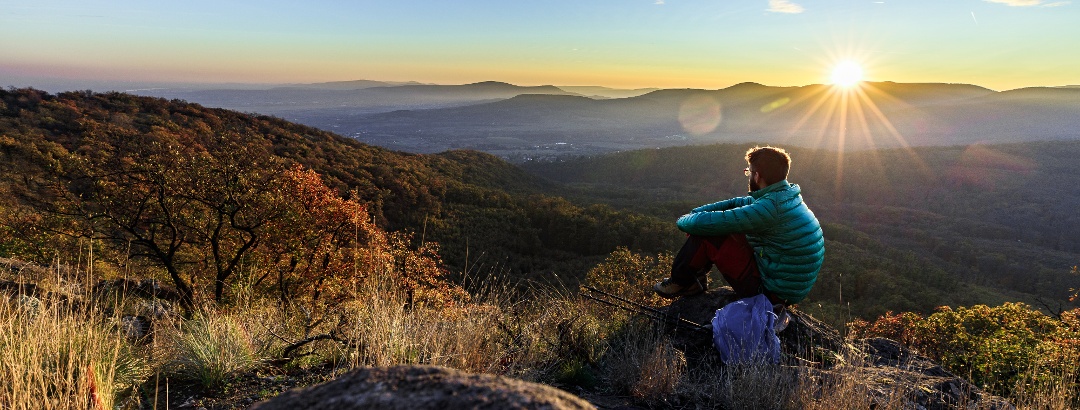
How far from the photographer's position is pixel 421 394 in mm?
1153

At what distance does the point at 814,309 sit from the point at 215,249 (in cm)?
2529

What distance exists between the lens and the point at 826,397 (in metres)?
2.67

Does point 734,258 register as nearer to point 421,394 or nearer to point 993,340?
point 421,394

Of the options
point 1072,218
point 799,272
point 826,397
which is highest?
point 799,272

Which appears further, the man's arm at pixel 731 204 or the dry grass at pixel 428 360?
the man's arm at pixel 731 204

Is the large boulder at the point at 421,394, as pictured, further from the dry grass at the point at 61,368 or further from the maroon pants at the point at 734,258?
the maroon pants at the point at 734,258

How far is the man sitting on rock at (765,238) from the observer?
3566mm

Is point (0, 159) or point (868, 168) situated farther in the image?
point (868, 168)

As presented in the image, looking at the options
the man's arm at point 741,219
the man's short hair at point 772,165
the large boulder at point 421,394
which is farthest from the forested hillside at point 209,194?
the large boulder at point 421,394

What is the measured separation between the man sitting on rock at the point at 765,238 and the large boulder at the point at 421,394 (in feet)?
8.68

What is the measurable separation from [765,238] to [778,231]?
0.14 meters

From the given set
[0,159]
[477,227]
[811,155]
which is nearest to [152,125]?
[0,159]

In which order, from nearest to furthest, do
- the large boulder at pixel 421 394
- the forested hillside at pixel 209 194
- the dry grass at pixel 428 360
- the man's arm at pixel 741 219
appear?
1. the large boulder at pixel 421 394
2. the dry grass at pixel 428 360
3. the man's arm at pixel 741 219
4. the forested hillside at pixel 209 194

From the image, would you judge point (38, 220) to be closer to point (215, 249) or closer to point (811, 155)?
point (215, 249)
